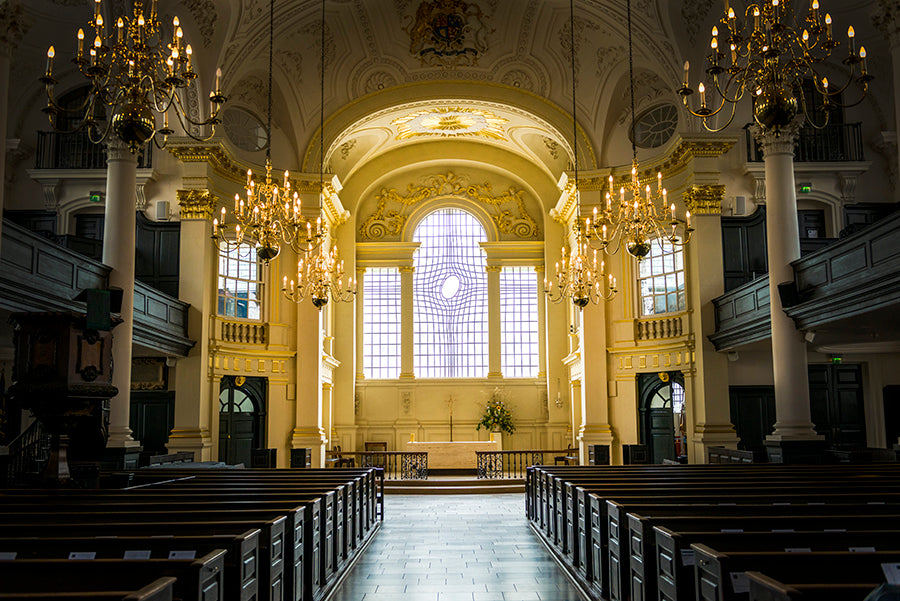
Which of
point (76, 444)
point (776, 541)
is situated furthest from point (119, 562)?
point (76, 444)

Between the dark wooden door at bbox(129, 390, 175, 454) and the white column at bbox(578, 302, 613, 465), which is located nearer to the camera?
the dark wooden door at bbox(129, 390, 175, 454)

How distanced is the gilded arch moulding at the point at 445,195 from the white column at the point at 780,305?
39.0ft

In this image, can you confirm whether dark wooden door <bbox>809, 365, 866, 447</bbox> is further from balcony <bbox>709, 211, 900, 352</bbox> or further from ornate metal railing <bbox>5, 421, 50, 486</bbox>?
ornate metal railing <bbox>5, 421, 50, 486</bbox>

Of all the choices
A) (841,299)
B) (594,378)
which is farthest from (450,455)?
(841,299)

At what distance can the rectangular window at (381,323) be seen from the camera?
81.3 ft

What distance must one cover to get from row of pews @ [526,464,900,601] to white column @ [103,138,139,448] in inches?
269

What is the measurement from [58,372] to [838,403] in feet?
50.9

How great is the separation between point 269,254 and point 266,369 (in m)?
8.95

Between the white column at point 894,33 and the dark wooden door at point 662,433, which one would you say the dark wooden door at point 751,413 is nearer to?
the dark wooden door at point 662,433

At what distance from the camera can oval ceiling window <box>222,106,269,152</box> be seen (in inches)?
746

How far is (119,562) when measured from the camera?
3.71m

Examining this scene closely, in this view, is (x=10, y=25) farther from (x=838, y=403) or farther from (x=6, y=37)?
(x=838, y=403)

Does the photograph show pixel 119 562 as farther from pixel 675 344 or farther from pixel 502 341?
pixel 502 341

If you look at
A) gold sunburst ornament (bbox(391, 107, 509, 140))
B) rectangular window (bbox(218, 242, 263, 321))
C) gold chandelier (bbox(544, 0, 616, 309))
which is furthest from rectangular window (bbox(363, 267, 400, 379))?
gold chandelier (bbox(544, 0, 616, 309))
